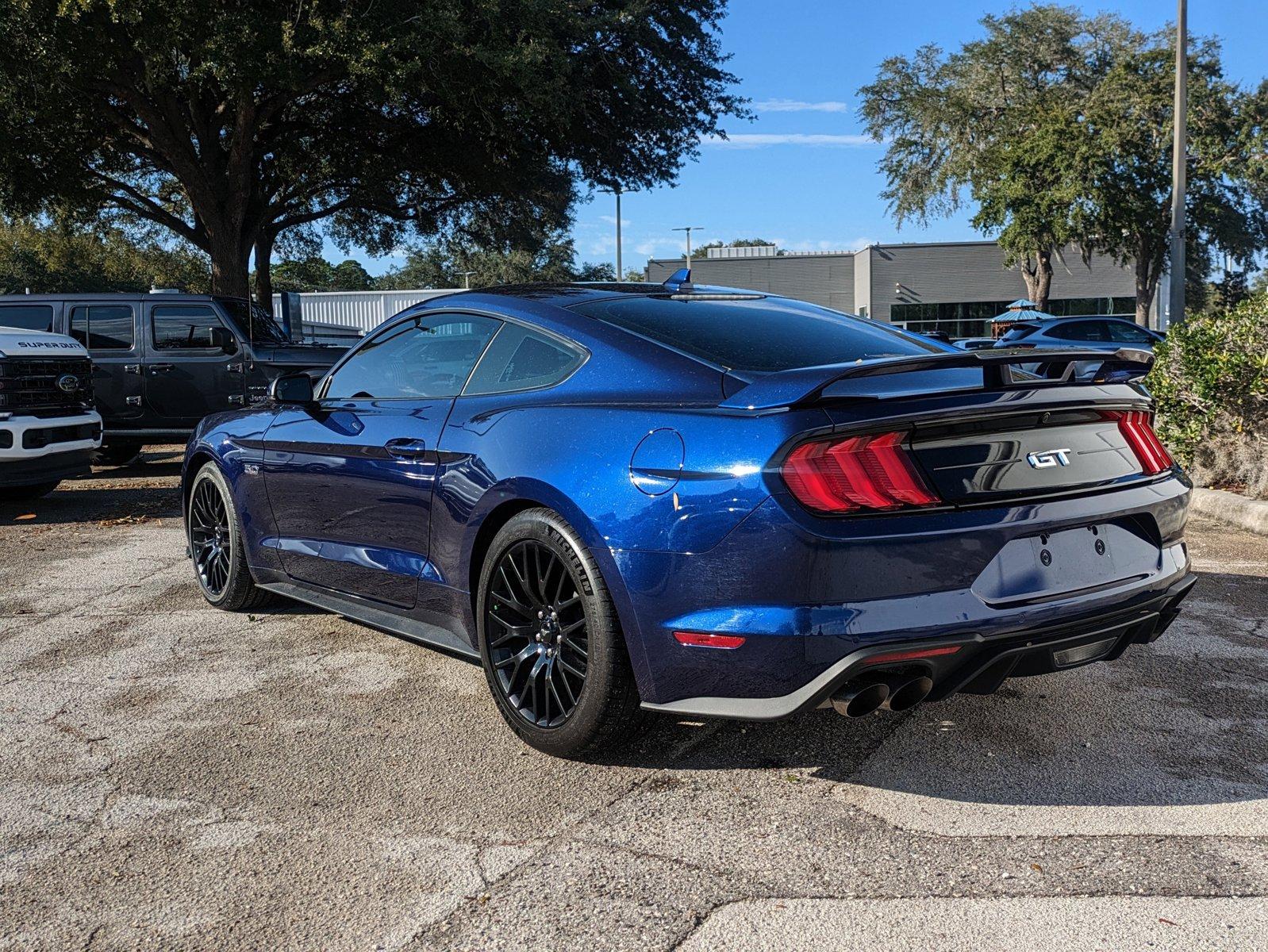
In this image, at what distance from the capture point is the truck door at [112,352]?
12.2 meters

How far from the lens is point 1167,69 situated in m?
33.0

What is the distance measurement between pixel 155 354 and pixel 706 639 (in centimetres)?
1081

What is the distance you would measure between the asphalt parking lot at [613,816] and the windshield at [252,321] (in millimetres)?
8250

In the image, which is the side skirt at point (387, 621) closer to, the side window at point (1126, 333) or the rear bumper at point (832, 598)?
the rear bumper at point (832, 598)

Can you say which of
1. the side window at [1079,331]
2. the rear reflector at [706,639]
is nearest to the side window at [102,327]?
the rear reflector at [706,639]

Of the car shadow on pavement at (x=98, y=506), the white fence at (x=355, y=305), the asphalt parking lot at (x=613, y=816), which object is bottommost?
the asphalt parking lot at (x=613, y=816)

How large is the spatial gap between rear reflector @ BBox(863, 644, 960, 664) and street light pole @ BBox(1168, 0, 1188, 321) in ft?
60.8

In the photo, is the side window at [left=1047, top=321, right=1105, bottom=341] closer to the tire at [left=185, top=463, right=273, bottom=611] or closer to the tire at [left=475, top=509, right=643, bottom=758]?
the tire at [left=185, top=463, right=273, bottom=611]

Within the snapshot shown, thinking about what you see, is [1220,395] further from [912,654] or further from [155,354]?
[155,354]

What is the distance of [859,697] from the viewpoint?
3033 millimetres

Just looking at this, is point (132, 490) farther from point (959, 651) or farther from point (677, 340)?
point (959, 651)

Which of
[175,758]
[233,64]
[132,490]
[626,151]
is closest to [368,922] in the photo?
[175,758]

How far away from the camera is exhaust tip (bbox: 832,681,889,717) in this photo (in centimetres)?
302

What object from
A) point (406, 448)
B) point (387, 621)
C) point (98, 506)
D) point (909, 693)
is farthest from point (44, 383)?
point (909, 693)
